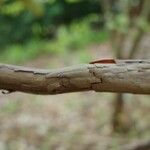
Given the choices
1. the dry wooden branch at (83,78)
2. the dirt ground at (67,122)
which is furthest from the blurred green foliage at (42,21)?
the dry wooden branch at (83,78)

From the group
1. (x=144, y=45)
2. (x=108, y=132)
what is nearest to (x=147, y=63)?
(x=108, y=132)

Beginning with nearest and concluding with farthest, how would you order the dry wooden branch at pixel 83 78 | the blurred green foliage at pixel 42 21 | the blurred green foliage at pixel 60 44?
the dry wooden branch at pixel 83 78 < the blurred green foliage at pixel 60 44 < the blurred green foliage at pixel 42 21

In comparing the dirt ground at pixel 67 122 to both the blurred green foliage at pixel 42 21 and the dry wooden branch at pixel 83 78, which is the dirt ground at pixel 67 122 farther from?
the blurred green foliage at pixel 42 21

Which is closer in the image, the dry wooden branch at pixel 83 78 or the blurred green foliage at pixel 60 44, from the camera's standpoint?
the dry wooden branch at pixel 83 78

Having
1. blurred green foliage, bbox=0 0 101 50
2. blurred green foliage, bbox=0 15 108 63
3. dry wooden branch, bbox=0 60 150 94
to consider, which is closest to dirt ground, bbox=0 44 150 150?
blurred green foliage, bbox=0 15 108 63

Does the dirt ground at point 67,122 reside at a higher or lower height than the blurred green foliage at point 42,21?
lower

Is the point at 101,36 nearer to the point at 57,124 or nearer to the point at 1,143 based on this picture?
the point at 57,124

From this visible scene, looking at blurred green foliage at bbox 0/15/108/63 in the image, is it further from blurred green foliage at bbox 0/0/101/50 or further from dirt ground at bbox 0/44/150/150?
dirt ground at bbox 0/44/150/150
